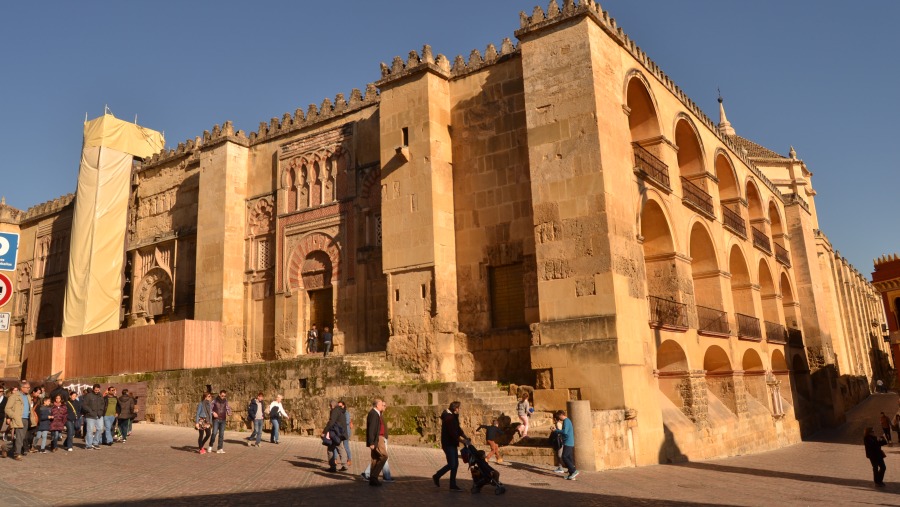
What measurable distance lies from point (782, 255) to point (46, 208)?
31368mm

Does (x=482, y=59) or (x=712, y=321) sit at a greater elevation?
(x=482, y=59)

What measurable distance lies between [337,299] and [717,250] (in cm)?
1087

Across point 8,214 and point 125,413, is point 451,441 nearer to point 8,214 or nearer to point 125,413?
point 125,413

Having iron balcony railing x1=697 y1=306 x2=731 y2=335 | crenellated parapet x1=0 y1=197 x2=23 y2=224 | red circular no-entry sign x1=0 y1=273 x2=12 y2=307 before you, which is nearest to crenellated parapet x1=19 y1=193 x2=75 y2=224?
crenellated parapet x1=0 y1=197 x2=23 y2=224

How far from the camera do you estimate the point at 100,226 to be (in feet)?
81.4

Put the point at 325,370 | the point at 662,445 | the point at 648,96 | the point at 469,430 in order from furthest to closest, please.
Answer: the point at 648,96 < the point at 325,370 < the point at 662,445 < the point at 469,430

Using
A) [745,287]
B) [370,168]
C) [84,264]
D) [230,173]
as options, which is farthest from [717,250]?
[84,264]

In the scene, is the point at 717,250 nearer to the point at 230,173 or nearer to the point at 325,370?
the point at 325,370

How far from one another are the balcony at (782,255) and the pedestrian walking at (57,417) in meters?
23.5

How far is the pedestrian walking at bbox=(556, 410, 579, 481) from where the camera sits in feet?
32.5

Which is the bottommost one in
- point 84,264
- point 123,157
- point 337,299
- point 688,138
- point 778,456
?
point 778,456

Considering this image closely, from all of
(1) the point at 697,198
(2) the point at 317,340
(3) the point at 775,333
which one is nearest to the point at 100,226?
(2) the point at 317,340

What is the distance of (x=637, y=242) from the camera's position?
46.8 feet

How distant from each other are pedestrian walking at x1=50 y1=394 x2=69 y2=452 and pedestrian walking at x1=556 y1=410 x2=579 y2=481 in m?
8.64
